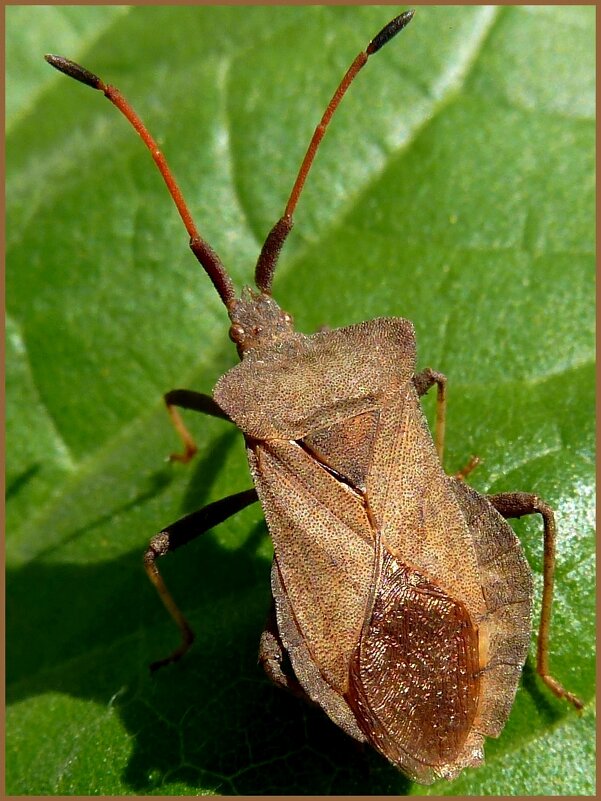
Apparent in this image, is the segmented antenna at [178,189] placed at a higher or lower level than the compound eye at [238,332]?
higher

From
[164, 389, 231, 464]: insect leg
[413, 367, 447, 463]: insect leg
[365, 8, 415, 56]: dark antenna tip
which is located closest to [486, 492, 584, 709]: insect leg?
[413, 367, 447, 463]: insect leg

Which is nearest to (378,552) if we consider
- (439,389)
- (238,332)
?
(439,389)

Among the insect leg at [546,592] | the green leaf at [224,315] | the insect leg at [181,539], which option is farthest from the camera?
the insect leg at [181,539]

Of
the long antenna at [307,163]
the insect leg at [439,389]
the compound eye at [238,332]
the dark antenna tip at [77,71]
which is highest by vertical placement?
the dark antenna tip at [77,71]

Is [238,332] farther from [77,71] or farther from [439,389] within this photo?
[77,71]

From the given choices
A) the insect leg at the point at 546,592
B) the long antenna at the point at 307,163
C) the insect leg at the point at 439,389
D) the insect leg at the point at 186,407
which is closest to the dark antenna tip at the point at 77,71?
the long antenna at the point at 307,163

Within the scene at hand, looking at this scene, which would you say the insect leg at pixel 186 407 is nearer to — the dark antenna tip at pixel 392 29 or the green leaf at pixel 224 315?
the green leaf at pixel 224 315

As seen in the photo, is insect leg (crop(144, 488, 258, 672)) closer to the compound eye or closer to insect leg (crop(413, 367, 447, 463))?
the compound eye
